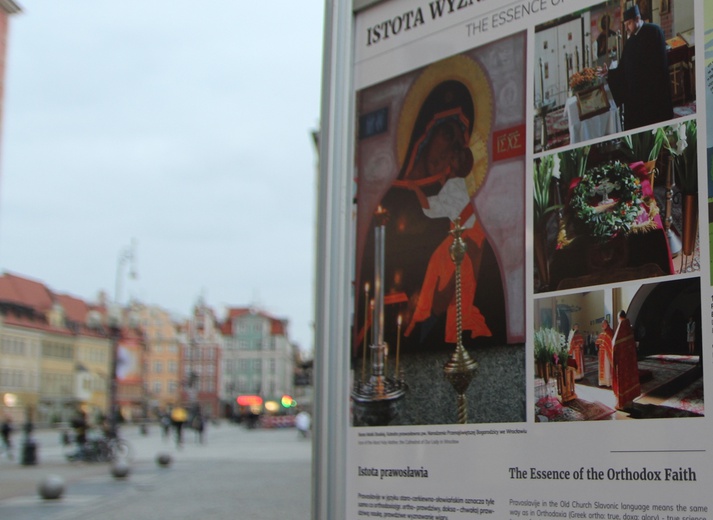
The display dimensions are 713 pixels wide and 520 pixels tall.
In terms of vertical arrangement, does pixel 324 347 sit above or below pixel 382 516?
above

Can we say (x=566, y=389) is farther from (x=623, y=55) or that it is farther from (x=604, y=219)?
(x=623, y=55)

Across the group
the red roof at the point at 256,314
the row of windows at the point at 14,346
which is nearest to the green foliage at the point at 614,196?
the row of windows at the point at 14,346

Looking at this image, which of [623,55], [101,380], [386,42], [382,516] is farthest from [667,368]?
[101,380]

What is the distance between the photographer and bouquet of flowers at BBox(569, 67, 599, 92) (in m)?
2.04

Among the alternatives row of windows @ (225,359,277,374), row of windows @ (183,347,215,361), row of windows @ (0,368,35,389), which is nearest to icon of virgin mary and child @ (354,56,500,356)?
row of windows @ (0,368,35,389)

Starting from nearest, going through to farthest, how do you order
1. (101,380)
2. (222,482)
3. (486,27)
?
(486,27)
(222,482)
(101,380)

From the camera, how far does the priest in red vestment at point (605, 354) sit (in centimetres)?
190

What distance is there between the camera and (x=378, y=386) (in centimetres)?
241

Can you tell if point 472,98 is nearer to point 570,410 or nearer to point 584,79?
point 584,79

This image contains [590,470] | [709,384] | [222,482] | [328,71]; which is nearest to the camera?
[709,384]

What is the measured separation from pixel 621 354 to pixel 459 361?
0.45 m

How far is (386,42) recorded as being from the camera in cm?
258

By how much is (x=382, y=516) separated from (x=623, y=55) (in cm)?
113

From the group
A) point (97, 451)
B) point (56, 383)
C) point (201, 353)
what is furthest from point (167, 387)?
point (97, 451)
